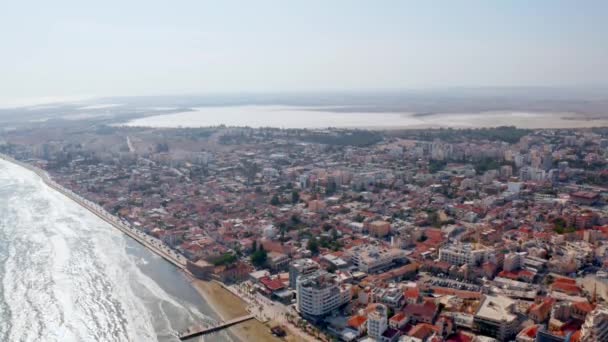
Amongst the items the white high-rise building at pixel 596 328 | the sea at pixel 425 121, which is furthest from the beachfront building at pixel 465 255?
the sea at pixel 425 121

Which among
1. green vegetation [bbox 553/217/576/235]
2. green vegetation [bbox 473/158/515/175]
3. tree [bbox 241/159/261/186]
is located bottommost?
green vegetation [bbox 553/217/576/235]

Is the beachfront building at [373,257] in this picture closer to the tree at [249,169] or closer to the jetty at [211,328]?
the jetty at [211,328]

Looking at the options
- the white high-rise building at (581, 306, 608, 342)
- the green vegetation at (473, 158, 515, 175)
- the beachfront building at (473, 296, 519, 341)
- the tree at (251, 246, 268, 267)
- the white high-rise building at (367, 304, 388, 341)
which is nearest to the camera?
the white high-rise building at (581, 306, 608, 342)

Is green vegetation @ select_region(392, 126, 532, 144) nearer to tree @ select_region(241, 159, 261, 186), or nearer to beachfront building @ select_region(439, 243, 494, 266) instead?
tree @ select_region(241, 159, 261, 186)

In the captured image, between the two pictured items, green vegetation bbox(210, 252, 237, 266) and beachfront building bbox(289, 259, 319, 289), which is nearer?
beachfront building bbox(289, 259, 319, 289)

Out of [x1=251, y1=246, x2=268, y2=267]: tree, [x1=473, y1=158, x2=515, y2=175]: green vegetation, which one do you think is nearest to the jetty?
[x1=251, y1=246, x2=268, y2=267]: tree

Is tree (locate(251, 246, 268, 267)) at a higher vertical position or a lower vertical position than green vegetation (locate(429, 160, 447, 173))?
lower

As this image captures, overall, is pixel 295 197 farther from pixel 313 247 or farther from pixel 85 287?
pixel 85 287
